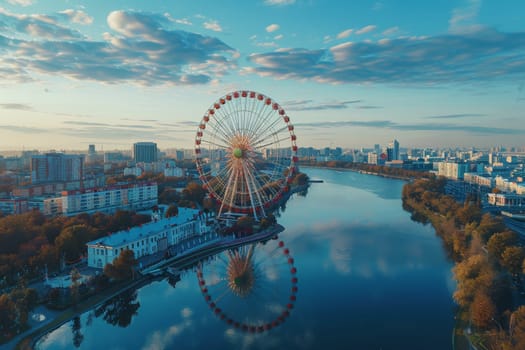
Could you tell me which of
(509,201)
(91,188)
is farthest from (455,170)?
(91,188)

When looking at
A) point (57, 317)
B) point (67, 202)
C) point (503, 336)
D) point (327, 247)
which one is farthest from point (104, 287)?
point (67, 202)

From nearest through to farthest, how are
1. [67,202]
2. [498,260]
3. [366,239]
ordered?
[498,260]
[366,239]
[67,202]

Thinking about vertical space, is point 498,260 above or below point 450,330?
above

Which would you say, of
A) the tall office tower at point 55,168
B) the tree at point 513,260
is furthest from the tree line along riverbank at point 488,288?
the tall office tower at point 55,168

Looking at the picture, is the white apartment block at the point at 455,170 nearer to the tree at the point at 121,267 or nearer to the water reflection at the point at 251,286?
the water reflection at the point at 251,286

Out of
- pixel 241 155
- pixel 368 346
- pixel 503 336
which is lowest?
pixel 368 346

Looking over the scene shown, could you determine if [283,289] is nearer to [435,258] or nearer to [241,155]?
[435,258]
